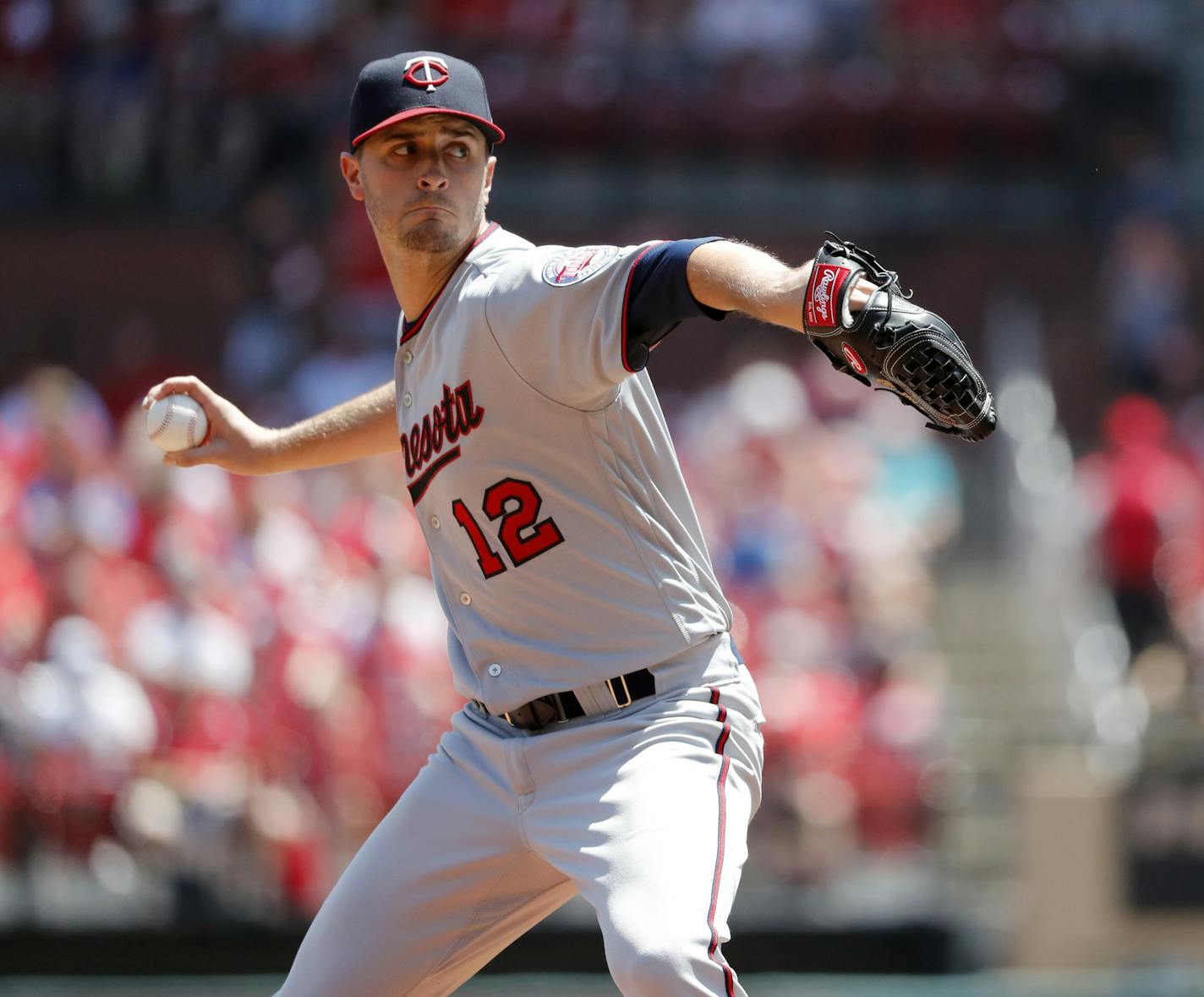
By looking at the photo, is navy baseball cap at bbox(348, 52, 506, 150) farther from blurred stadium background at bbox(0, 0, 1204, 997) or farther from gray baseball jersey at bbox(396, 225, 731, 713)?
blurred stadium background at bbox(0, 0, 1204, 997)

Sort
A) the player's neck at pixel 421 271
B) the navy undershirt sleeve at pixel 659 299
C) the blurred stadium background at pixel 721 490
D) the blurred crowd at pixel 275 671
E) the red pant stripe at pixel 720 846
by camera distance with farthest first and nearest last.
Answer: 1. the blurred stadium background at pixel 721 490
2. the blurred crowd at pixel 275 671
3. the player's neck at pixel 421 271
4. the red pant stripe at pixel 720 846
5. the navy undershirt sleeve at pixel 659 299

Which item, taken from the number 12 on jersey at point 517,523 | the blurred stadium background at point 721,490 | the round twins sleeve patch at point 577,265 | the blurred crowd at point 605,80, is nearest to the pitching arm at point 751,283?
the round twins sleeve patch at point 577,265

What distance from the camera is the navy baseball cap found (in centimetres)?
330

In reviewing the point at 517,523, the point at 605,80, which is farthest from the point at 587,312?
the point at 605,80

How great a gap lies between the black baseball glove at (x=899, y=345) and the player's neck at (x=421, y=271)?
914 mm

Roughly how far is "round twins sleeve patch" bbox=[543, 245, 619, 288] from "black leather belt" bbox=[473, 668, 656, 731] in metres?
0.73

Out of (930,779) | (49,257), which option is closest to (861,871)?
(930,779)

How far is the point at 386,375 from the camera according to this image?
10.6 meters

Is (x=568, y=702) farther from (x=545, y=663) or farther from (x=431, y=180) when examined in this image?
(x=431, y=180)

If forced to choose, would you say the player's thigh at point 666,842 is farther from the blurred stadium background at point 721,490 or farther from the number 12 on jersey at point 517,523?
the blurred stadium background at point 721,490

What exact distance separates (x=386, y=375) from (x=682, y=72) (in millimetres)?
4406

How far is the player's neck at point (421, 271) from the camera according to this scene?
11.3ft

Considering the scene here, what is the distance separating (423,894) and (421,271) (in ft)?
3.77

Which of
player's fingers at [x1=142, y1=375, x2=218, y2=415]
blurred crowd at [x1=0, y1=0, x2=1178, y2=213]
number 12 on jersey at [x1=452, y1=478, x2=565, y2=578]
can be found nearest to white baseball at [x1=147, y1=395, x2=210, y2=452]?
player's fingers at [x1=142, y1=375, x2=218, y2=415]
